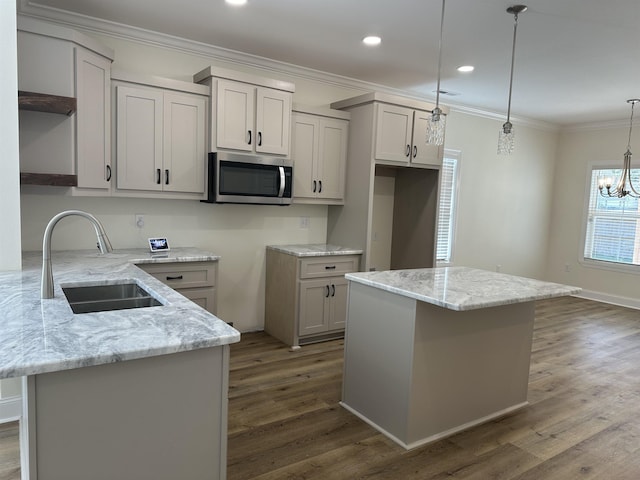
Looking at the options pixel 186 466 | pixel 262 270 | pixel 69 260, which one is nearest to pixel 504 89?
pixel 262 270

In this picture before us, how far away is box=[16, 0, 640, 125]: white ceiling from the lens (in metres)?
3.01

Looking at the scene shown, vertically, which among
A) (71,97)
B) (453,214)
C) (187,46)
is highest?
(187,46)

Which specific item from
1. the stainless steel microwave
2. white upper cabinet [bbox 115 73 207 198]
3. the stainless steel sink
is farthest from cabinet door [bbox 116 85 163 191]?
the stainless steel sink

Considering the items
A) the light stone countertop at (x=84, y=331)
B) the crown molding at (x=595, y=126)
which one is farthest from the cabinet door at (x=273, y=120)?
the crown molding at (x=595, y=126)

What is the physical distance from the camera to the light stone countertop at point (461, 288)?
226 cm

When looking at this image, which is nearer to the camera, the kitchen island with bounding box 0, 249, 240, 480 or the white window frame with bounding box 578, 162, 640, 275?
the kitchen island with bounding box 0, 249, 240, 480

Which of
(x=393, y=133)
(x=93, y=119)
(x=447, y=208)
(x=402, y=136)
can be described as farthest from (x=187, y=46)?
(x=447, y=208)

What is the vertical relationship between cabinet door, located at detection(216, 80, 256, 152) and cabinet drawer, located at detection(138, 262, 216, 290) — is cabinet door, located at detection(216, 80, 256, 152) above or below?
above

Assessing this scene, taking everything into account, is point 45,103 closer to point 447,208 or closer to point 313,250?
point 313,250

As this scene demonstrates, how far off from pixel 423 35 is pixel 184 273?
2.65 meters

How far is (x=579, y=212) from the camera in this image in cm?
695

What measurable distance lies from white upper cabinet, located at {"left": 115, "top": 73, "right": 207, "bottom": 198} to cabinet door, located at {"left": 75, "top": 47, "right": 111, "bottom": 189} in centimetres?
12

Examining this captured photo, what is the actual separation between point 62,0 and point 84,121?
2.83ft

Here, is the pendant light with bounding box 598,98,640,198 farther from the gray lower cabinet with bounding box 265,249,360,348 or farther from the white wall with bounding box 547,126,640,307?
the gray lower cabinet with bounding box 265,249,360,348
